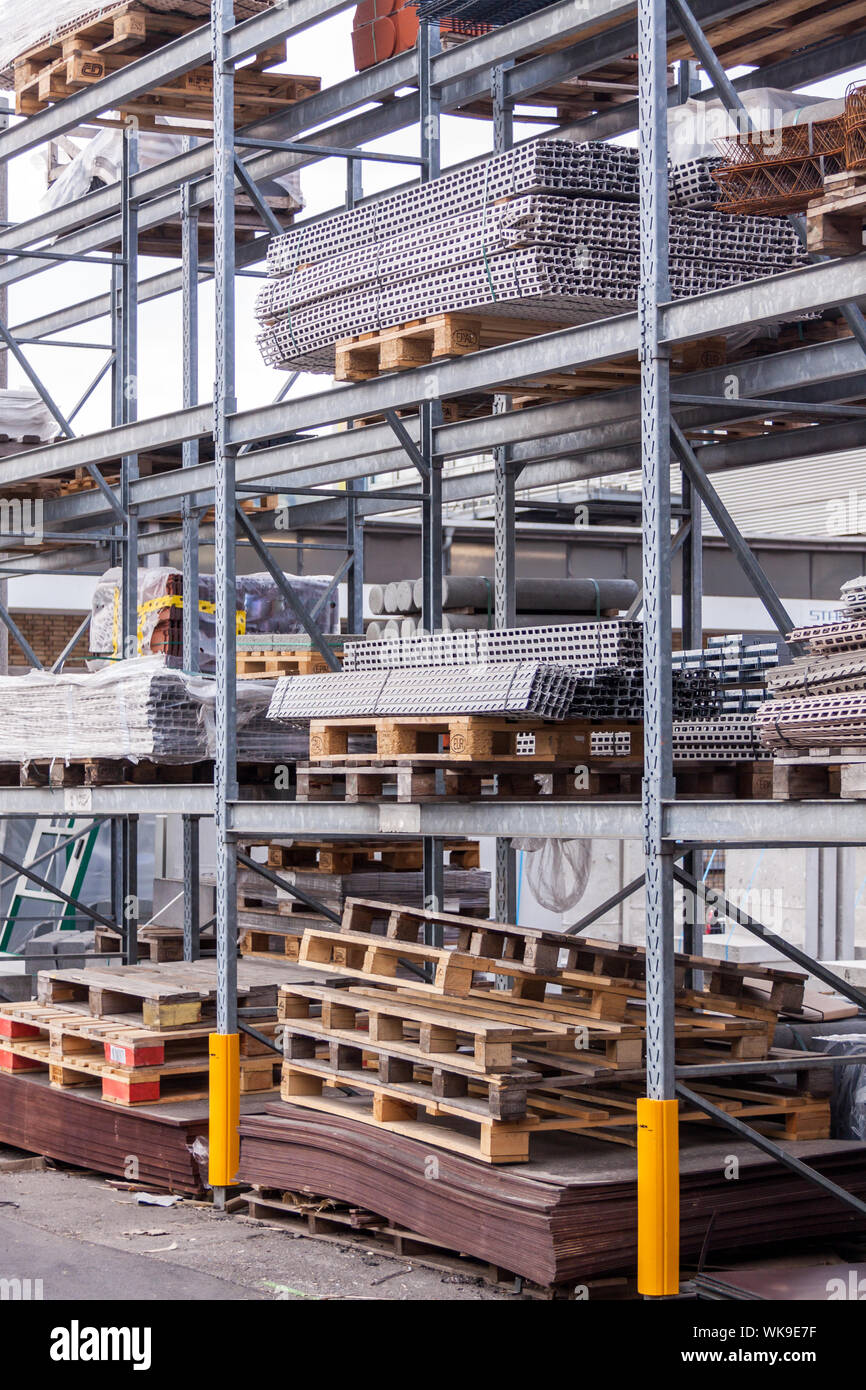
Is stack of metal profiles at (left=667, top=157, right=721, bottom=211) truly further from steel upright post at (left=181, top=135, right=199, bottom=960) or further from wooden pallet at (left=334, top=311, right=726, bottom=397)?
steel upright post at (left=181, top=135, right=199, bottom=960)

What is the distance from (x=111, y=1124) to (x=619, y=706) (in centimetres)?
387

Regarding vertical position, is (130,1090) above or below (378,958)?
below

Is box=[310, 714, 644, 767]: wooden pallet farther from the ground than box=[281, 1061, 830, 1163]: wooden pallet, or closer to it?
farther from the ground

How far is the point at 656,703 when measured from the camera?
705cm

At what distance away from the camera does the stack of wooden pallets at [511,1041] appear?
7.61 meters

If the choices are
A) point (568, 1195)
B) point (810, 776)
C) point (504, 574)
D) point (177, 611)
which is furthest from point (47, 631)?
point (810, 776)

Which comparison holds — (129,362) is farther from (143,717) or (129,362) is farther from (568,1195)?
(568,1195)

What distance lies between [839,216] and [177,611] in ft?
23.1

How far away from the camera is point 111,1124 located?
9820mm

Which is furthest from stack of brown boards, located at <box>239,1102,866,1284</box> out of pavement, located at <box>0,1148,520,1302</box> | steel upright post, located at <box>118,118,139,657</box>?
steel upright post, located at <box>118,118,139,657</box>

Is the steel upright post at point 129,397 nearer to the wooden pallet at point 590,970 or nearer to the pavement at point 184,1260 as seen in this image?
the pavement at point 184,1260

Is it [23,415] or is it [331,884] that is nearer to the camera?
[331,884]

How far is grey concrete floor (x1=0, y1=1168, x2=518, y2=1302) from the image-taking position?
7.55 metres
